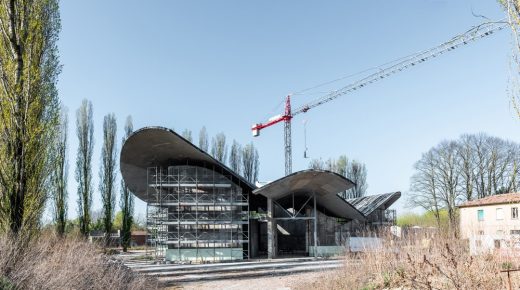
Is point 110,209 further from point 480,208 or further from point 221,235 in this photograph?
point 480,208

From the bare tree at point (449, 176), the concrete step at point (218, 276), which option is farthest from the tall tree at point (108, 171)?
the bare tree at point (449, 176)

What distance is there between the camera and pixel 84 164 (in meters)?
39.2

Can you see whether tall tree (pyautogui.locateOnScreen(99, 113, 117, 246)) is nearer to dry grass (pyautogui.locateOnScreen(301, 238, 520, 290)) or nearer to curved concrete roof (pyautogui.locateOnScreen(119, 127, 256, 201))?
curved concrete roof (pyautogui.locateOnScreen(119, 127, 256, 201))

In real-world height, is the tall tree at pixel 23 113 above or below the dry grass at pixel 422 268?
above

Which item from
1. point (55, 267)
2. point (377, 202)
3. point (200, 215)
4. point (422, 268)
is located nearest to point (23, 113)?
point (55, 267)

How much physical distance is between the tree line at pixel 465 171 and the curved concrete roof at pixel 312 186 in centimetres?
1361

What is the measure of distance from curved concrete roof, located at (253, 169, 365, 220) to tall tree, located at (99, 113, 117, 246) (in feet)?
54.2

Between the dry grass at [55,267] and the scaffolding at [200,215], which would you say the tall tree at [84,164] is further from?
the dry grass at [55,267]

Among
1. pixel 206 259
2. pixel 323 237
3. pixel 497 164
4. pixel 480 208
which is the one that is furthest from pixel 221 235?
pixel 497 164

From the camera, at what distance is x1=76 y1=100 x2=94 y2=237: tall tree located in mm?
37531

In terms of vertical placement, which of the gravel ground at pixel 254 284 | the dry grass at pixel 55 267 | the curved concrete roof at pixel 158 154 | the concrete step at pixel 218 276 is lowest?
the concrete step at pixel 218 276

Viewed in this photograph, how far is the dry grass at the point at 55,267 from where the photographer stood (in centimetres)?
882

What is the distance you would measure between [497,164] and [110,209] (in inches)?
1458

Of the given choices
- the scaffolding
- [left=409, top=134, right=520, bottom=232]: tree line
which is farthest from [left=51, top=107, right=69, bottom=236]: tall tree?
[left=409, top=134, right=520, bottom=232]: tree line
